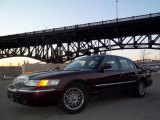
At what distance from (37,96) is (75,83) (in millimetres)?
1182

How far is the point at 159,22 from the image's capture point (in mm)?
37719

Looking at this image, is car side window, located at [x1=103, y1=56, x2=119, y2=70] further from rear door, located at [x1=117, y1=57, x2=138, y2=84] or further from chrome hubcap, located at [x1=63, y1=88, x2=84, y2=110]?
chrome hubcap, located at [x1=63, y1=88, x2=84, y2=110]

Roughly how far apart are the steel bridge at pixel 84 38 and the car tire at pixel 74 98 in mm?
32652

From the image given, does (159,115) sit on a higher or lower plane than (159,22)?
lower

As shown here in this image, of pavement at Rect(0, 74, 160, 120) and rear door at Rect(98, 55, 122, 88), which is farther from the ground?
rear door at Rect(98, 55, 122, 88)

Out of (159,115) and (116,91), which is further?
(116,91)

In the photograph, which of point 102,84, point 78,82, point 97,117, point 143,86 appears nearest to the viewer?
point 97,117

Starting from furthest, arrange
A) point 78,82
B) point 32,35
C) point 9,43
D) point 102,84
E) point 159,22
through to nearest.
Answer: point 9,43, point 32,35, point 159,22, point 102,84, point 78,82

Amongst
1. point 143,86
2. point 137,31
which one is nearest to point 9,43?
point 137,31

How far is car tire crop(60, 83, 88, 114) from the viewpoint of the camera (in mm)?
6641

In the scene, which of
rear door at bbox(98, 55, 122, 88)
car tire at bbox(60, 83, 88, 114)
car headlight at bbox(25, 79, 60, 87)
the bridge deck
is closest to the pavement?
car tire at bbox(60, 83, 88, 114)

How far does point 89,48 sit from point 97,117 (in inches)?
1643

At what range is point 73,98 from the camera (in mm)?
6777

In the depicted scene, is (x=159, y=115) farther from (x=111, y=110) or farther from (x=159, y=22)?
(x=159, y=22)
